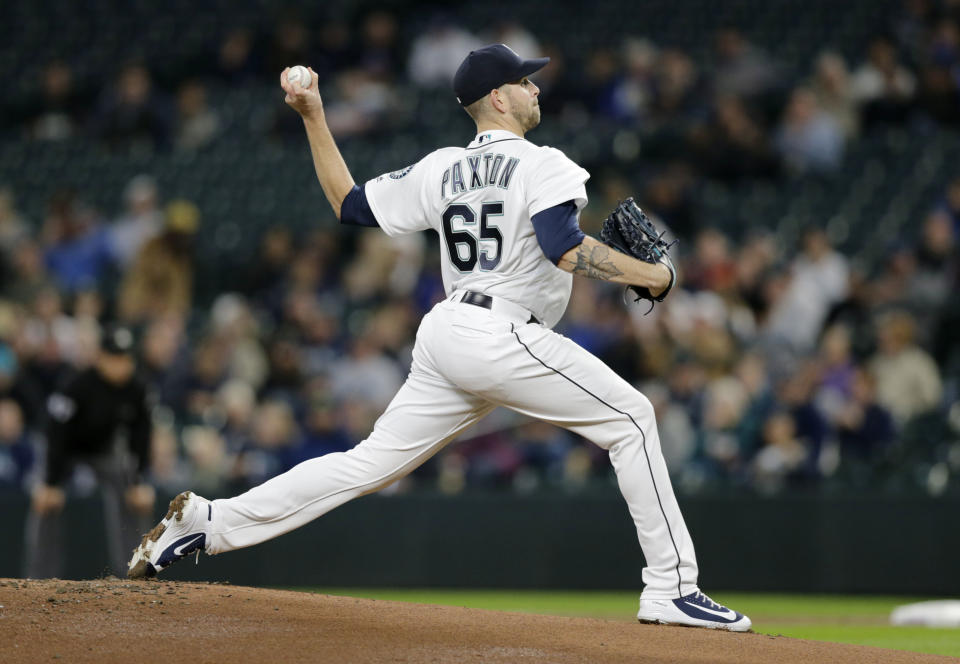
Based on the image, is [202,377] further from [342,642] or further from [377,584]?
[342,642]

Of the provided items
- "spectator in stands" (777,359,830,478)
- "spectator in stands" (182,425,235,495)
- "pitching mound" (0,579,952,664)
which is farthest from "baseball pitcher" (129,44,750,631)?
"spectator in stands" (182,425,235,495)

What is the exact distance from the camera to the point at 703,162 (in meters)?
12.5

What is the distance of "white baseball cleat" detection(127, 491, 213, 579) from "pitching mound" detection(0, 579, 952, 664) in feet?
0.45

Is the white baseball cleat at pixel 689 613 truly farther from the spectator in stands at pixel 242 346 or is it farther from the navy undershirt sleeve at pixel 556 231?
the spectator in stands at pixel 242 346

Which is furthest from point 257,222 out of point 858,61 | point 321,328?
point 858,61

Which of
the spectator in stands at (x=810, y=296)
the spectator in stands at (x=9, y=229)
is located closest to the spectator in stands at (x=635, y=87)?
the spectator in stands at (x=810, y=296)

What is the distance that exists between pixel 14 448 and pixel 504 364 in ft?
22.1

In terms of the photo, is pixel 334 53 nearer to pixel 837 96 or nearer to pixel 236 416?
pixel 837 96

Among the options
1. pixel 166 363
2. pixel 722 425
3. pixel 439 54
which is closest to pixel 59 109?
pixel 439 54

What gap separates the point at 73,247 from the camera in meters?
12.8

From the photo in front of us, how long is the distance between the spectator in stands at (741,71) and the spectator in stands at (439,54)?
2.53 meters

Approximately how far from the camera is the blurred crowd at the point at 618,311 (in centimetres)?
986

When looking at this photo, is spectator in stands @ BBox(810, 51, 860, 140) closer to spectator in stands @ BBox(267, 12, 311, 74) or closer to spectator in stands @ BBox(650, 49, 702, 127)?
spectator in stands @ BBox(650, 49, 702, 127)

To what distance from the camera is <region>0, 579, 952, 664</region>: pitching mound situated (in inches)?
168
